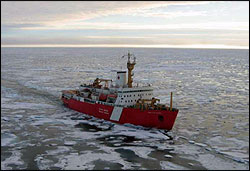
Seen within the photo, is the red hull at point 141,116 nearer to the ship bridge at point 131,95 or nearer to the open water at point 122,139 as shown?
the open water at point 122,139

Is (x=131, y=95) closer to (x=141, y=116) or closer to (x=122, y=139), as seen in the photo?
(x=141, y=116)

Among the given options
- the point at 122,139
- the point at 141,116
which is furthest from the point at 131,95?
the point at 122,139

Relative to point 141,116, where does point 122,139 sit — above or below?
below

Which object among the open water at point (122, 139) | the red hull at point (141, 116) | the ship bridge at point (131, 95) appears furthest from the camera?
the ship bridge at point (131, 95)

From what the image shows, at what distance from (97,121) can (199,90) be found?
18837 mm

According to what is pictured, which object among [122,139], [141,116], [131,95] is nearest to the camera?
[122,139]

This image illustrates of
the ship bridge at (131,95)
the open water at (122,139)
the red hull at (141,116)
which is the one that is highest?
the ship bridge at (131,95)

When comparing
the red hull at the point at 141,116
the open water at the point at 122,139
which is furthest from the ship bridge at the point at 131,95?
the open water at the point at 122,139

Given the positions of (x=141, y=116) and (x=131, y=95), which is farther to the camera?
(x=131, y=95)

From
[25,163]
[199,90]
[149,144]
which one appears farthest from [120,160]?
[199,90]

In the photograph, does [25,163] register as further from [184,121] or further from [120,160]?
[184,121]

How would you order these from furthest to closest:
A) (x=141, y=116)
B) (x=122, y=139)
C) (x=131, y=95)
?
1. (x=131, y=95)
2. (x=141, y=116)
3. (x=122, y=139)

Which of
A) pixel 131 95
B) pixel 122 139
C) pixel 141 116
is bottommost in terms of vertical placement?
pixel 122 139

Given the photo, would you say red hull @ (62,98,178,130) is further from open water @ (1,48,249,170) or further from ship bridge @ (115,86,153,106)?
ship bridge @ (115,86,153,106)
